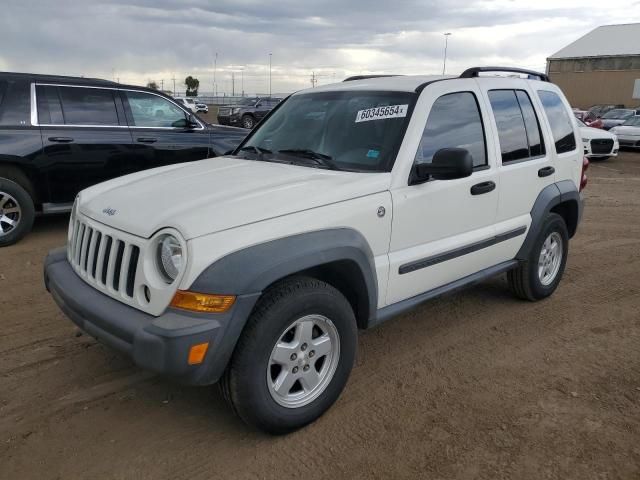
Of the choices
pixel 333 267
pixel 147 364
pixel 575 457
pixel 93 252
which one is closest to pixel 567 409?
pixel 575 457

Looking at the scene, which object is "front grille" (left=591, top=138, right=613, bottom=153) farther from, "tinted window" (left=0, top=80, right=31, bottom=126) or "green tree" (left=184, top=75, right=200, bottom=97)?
"green tree" (left=184, top=75, right=200, bottom=97)

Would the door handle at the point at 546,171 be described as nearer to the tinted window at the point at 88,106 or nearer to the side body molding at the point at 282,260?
the side body molding at the point at 282,260

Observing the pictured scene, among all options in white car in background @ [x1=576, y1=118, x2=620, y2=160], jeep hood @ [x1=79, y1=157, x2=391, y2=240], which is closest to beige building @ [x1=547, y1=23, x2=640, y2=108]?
white car in background @ [x1=576, y1=118, x2=620, y2=160]

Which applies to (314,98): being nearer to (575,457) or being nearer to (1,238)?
(575,457)

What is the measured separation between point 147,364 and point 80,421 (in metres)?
0.96

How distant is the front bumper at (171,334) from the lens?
242 centimetres

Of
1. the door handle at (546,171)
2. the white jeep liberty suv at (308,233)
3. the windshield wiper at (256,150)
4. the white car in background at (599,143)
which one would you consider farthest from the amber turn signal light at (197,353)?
the white car in background at (599,143)

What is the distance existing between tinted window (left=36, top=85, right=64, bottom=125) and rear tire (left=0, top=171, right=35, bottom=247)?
710 mm

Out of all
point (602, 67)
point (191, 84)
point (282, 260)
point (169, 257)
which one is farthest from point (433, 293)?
point (191, 84)

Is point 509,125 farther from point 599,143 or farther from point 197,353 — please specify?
point 599,143

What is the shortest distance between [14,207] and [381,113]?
4727 millimetres

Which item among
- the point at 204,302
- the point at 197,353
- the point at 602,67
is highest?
the point at 602,67

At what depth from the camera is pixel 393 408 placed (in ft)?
10.7

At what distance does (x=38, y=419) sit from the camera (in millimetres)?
3084
